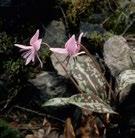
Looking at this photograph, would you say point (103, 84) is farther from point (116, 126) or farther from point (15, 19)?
point (15, 19)

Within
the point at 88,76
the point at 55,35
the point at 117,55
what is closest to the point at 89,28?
the point at 55,35

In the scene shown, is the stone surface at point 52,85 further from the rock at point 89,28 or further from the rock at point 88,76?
the rock at point 89,28

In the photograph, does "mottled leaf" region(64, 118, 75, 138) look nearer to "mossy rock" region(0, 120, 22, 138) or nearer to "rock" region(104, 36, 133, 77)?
"mossy rock" region(0, 120, 22, 138)

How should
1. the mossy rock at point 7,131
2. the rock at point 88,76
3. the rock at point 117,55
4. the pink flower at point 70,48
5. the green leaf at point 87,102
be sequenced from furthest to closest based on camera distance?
the rock at point 117,55, the rock at point 88,76, the mossy rock at point 7,131, the green leaf at point 87,102, the pink flower at point 70,48

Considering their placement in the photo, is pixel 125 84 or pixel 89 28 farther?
pixel 89 28

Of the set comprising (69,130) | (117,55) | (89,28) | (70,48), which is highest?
(70,48)

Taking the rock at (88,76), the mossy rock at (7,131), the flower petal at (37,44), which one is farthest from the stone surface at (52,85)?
the flower petal at (37,44)

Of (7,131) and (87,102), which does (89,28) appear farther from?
(7,131)
